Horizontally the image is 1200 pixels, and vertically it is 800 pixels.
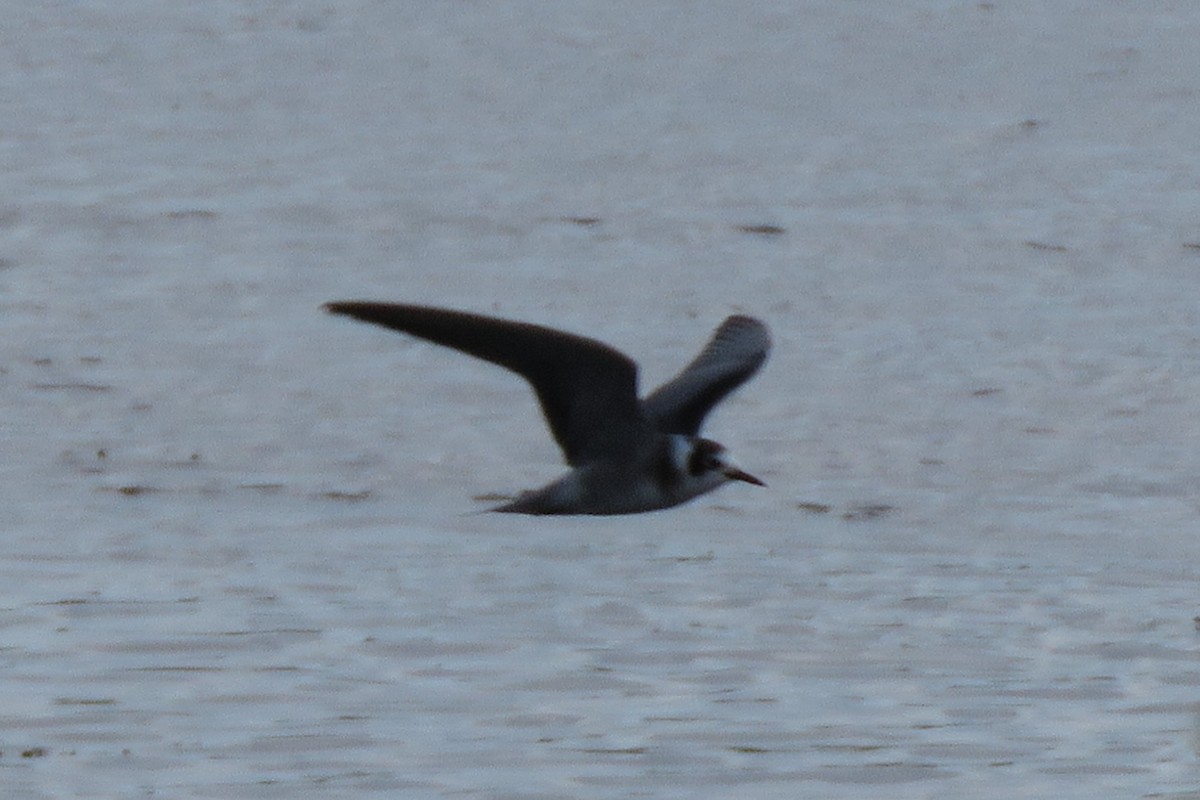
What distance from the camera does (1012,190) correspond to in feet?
54.8

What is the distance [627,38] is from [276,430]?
1018 cm

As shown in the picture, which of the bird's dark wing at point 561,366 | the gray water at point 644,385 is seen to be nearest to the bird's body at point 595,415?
the bird's dark wing at point 561,366

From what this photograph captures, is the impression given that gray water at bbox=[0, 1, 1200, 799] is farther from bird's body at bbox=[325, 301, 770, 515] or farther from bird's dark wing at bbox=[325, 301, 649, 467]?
bird's dark wing at bbox=[325, 301, 649, 467]

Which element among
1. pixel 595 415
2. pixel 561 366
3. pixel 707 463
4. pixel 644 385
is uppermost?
pixel 561 366

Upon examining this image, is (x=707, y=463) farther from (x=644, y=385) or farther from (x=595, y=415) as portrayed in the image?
(x=644, y=385)

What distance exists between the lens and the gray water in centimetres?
782

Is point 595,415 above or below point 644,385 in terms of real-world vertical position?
above

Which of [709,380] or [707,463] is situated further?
[709,380]

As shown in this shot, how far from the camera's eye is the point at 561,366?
8359 mm

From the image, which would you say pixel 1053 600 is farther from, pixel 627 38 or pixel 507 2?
pixel 507 2

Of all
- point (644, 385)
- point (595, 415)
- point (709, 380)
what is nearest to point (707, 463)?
point (595, 415)

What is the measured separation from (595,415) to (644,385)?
12.1ft

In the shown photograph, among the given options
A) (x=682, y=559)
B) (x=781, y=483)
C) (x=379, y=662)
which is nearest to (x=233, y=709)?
(x=379, y=662)

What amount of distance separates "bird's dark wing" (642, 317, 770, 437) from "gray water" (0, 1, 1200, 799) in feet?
1.89
